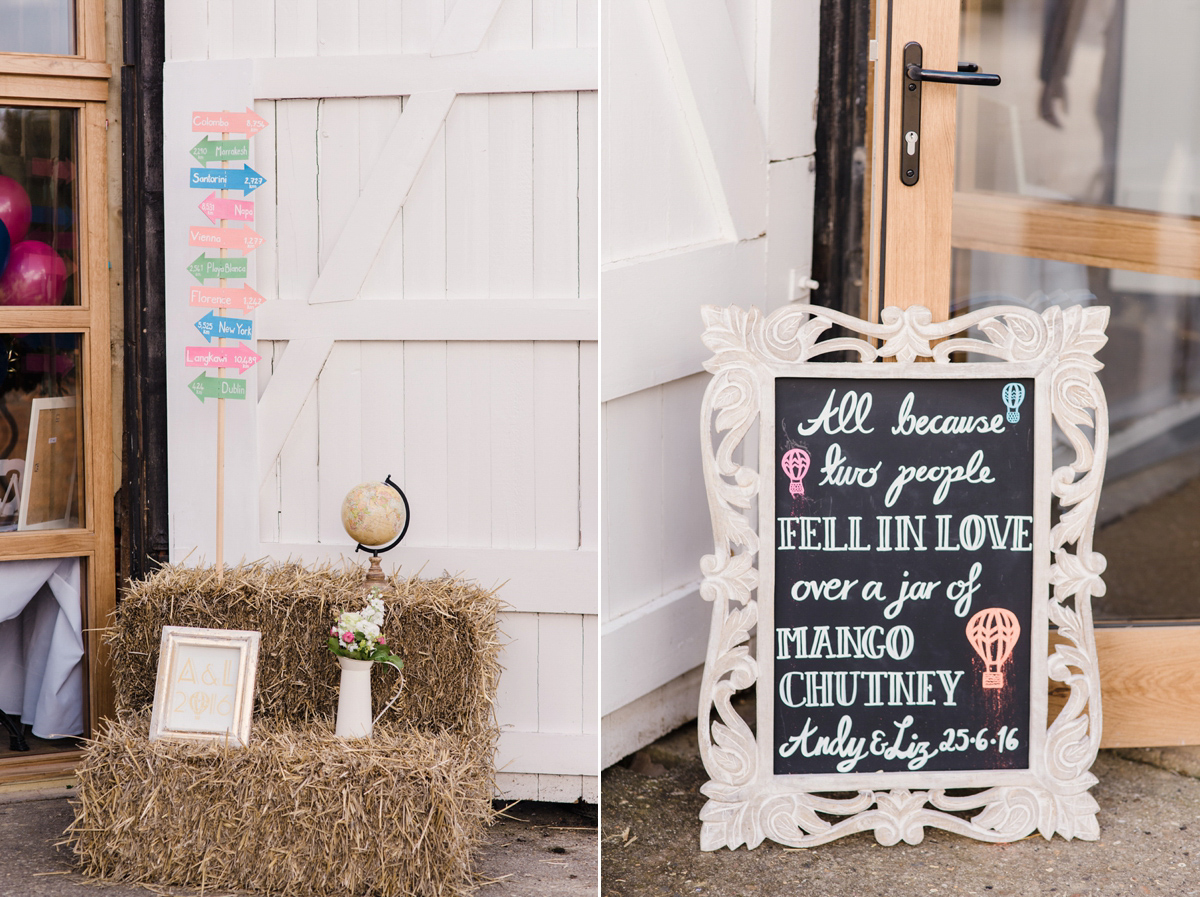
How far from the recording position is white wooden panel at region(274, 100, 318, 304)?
2.28 metres

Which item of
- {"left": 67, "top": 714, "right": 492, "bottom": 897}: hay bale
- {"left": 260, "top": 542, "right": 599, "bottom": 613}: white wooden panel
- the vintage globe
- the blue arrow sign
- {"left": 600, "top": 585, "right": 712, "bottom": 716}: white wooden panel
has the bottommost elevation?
{"left": 67, "top": 714, "right": 492, "bottom": 897}: hay bale

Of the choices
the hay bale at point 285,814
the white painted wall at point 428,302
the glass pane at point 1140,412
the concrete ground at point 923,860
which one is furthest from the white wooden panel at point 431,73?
the concrete ground at point 923,860

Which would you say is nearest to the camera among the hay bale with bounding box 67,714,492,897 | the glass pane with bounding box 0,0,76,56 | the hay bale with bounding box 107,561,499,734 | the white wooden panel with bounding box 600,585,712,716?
the hay bale with bounding box 67,714,492,897

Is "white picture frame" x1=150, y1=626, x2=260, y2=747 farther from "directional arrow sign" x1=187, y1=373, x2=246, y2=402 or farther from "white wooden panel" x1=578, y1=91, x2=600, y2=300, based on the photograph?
"white wooden panel" x1=578, y1=91, x2=600, y2=300

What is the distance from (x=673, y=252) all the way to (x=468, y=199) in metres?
0.47

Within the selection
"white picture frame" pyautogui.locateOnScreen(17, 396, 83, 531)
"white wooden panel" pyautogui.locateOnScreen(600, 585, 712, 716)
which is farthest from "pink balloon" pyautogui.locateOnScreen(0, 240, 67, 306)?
"white wooden panel" pyautogui.locateOnScreen(600, 585, 712, 716)

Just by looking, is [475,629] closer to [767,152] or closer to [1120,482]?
[767,152]

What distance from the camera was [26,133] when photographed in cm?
235

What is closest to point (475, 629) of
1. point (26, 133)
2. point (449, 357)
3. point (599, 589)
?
point (599, 589)

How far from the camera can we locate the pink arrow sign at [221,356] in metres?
2.18

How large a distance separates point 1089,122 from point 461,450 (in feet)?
6.38

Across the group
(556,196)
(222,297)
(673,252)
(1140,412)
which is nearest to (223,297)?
(222,297)

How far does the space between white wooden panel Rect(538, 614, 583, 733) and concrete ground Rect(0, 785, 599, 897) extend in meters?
0.12

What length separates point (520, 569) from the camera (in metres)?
2.36
